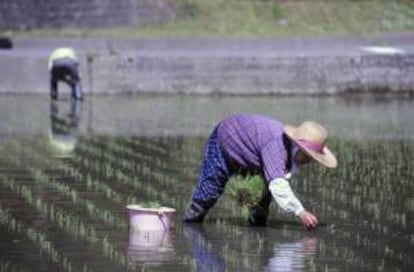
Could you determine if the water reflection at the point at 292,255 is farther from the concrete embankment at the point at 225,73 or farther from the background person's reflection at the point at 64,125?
the concrete embankment at the point at 225,73

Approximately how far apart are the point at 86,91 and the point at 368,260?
15.9 metres

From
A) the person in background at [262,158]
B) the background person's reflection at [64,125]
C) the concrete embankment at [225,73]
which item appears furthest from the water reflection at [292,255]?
the concrete embankment at [225,73]

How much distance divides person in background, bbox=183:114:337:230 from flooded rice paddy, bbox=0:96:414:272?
17cm

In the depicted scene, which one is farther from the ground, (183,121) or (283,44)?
(283,44)

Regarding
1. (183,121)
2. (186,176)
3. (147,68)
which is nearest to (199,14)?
(147,68)

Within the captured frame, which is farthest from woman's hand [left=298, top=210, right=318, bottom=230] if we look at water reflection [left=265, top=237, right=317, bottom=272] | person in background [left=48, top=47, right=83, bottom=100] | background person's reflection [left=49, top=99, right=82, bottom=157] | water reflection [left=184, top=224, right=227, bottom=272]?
person in background [left=48, top=47, right=83, bottom=100]

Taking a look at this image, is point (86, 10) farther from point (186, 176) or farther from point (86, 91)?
point (186, 176)

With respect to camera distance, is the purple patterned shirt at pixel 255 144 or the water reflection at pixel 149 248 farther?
the purple patterned shirt at pixel 255 144

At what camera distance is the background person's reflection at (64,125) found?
15.8 meters

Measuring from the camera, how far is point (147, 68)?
24281mm

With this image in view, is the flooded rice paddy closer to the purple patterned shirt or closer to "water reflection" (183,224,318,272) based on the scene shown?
"water reflection" (183,224,318,272)

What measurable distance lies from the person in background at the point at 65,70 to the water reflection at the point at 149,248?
13182mm

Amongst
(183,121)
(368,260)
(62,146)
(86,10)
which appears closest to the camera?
(368,260)

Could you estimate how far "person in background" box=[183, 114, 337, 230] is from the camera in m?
9.48
